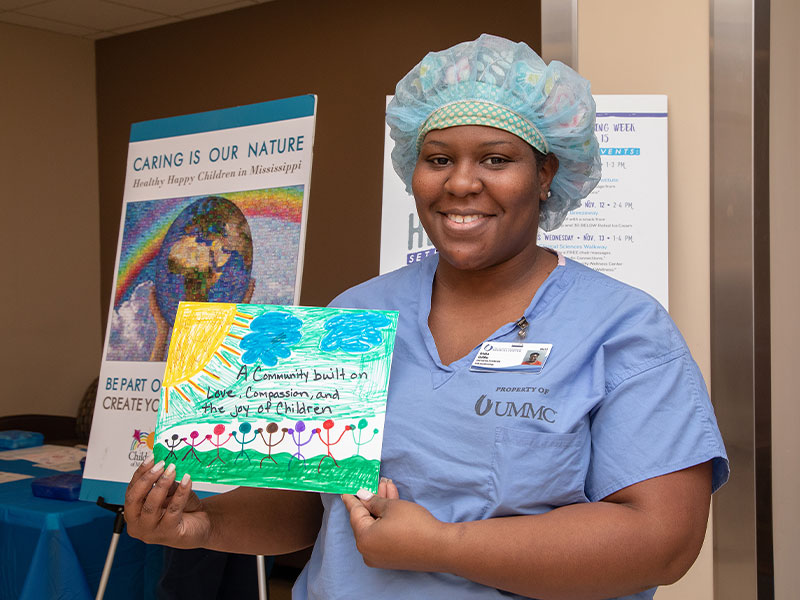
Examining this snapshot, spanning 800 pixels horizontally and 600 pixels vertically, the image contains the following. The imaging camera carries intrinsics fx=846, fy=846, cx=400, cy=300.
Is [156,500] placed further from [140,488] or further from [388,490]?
[388,490]

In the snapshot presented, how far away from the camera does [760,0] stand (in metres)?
2.32

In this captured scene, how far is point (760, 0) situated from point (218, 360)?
1.89 m

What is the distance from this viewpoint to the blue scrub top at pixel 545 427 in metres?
1.03

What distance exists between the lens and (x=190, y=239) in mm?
2621

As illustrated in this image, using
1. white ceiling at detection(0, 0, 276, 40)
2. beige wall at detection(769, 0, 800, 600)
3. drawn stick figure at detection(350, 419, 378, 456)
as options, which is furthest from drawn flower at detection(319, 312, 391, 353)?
white ceiling at detection(0, 0, 276, 40)

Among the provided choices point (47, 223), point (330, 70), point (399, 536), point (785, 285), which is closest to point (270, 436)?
point (399, 536)

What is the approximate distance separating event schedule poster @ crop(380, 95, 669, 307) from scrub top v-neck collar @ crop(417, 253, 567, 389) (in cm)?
112

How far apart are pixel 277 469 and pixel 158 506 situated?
16cm

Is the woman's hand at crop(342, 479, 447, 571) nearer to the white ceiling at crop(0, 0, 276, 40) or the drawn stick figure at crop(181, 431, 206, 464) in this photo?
the drawn stick figure at crop(181, 431, 206, 464)

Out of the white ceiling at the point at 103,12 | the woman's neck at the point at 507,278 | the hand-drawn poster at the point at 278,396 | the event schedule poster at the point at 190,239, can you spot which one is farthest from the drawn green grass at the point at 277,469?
the white ceiling at the point at 103,12

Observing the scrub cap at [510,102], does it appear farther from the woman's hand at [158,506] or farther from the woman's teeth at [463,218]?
the woman's hand at [158,506]

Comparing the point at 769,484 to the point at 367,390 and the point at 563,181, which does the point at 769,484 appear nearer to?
the point at 563,181

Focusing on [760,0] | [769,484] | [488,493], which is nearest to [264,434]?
[488,493]

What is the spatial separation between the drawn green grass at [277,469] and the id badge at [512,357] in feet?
0.63
